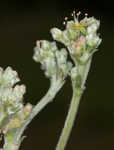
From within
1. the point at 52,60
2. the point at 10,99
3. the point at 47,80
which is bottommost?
the point at 10,99

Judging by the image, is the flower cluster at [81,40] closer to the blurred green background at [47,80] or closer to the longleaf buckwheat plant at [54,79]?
the longleaf buckwheat plant at [54,79]

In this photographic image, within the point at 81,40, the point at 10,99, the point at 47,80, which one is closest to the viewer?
the point at 10,99

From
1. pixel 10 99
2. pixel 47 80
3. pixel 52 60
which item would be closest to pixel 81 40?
pixel 52 60

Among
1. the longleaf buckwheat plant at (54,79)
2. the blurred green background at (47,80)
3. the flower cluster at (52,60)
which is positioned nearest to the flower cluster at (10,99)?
the longleaf buckwheat plant at (54,79)

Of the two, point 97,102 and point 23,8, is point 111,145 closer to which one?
point 97,102

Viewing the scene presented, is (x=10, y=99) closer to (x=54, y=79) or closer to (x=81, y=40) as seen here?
(x=54, y=79)

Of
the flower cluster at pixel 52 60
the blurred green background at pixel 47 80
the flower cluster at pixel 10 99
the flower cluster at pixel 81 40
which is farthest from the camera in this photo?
the blurred green background at pixel 47 80

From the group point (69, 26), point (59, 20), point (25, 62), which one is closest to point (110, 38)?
point (59, 20)
